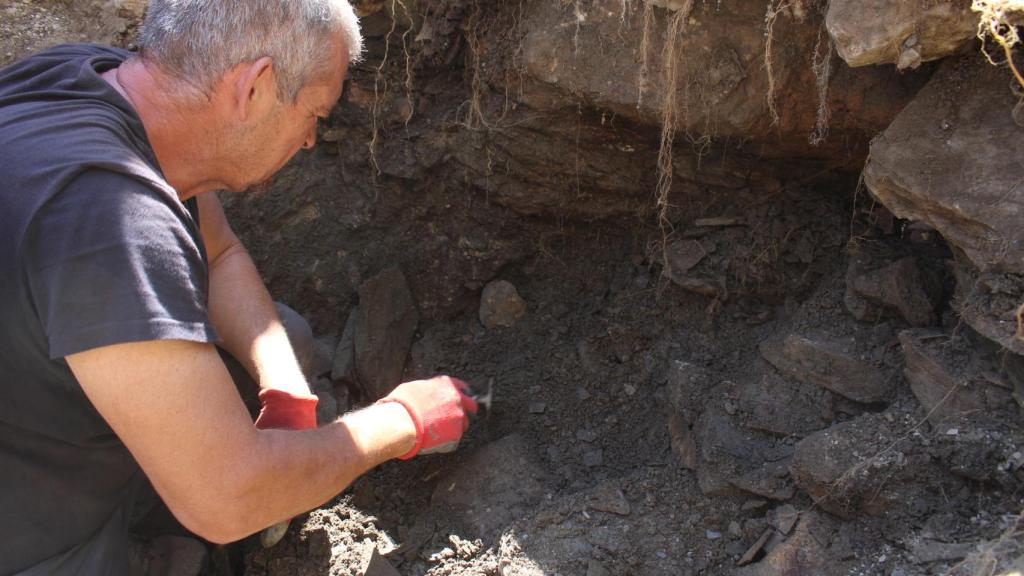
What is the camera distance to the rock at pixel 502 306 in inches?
102

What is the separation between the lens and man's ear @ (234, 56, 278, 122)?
1.43m

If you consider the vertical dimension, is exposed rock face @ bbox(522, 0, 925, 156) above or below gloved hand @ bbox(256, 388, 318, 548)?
above

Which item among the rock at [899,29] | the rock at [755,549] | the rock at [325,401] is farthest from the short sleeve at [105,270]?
the rock at [899,29]

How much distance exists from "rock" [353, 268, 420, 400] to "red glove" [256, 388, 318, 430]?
69 cm

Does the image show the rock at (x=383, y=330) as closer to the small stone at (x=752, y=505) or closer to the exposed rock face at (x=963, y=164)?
the small stone at (x=752, y=505)

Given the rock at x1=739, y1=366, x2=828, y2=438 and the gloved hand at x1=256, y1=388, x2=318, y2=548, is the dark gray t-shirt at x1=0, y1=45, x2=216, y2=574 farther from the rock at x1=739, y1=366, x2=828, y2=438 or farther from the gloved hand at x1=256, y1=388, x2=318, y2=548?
the rock at x1=739, y1=366, x2=828, y2=438

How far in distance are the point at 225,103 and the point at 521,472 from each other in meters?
1.21

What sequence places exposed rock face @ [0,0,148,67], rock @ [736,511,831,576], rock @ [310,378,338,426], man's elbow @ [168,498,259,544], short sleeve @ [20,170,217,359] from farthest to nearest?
exposed rock face @ [0,0,148,67], rock @ [310,378,338,426], rock @ [736,511,831,576], man's elbow @ [168,498,259,544], short sleeve @ [20,170,217,359]

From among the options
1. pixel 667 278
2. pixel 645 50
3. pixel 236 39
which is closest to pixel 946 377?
pixel 667 278

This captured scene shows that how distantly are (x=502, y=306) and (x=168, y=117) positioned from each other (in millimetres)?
1337

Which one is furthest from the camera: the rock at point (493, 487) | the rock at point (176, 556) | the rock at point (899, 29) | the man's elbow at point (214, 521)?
the rock at point (493, 487)

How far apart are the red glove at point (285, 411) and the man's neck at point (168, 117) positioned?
534 millimetres

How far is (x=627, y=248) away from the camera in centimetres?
254

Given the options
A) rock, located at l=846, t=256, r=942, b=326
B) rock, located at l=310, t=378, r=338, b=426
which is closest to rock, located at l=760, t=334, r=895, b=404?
rock, located at l=846, t=256, r=942, b=326
